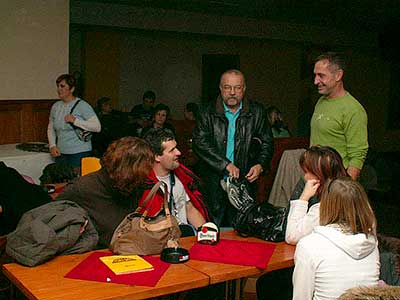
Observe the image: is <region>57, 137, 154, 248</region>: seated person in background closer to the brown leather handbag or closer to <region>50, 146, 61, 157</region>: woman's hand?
the brown leather handbag

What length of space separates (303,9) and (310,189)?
6995 mm

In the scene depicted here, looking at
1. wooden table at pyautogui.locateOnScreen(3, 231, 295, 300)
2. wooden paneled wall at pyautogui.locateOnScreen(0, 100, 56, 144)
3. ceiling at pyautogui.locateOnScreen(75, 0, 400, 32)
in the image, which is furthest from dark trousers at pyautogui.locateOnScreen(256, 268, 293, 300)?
ceiling at pyautogui.locateOnScreen(75, 0, 400, 32)

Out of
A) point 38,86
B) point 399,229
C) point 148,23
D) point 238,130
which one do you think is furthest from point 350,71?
point 238,130

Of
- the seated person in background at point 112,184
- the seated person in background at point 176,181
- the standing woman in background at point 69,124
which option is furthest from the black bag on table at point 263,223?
the standing woman in background at point 69,124

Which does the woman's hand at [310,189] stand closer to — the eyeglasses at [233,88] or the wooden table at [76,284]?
the wooden table at [76,284]

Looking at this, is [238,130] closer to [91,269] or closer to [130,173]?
[130,173]

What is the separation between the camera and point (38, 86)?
700 centimetres

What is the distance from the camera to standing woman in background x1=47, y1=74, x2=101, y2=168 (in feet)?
18.9

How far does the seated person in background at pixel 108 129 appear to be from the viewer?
7066 millimetres

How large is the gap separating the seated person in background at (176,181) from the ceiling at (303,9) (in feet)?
17.9

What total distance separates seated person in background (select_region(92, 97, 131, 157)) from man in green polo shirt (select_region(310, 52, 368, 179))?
328 centimetres

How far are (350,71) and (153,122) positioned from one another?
7.45 meters

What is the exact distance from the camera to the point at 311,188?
3164 millimetres

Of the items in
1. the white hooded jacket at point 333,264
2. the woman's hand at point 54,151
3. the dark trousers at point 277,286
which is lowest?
the dark trousers at point 277,286
